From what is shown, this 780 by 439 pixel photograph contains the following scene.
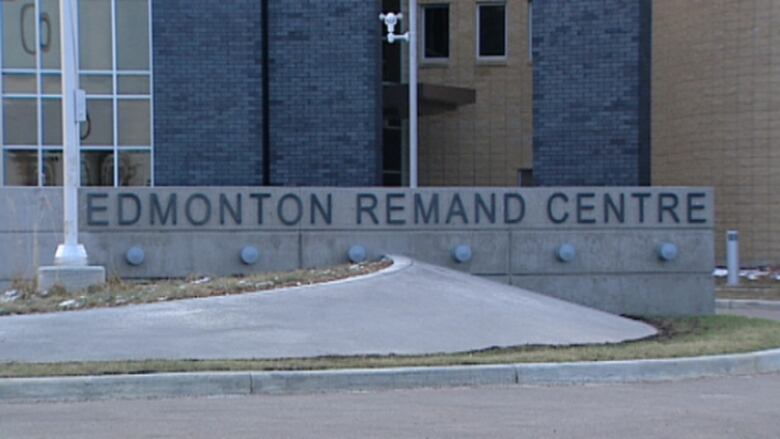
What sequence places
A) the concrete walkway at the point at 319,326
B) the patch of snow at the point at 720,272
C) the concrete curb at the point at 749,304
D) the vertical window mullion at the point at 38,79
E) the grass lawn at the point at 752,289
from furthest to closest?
the patch of snow at the point at 720,272 → the vertical window mullion at the point at 38,79 → the grass lawn at the point at 752,289 → the concrete curb at the point at 749,304 → the concrete walkway at the point at 319,326

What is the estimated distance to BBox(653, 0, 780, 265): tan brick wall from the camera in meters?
26.7

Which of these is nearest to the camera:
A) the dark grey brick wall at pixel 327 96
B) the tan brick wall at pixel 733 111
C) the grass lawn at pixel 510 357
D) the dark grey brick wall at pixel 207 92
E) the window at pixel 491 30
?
the grass lawn at pixel 510 357

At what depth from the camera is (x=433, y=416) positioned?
8.48 meters

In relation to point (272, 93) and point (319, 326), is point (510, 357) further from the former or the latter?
point (272, 93)

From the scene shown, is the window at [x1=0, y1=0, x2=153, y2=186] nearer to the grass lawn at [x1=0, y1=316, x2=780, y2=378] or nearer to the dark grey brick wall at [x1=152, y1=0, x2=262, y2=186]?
the dark grey brick wall at [x1=152, y1=0, x2=262, y2=186]

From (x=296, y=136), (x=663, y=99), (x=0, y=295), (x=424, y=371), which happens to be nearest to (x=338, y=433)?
(x=424, y=371)

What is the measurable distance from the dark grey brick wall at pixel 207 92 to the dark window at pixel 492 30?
10622 millimetres

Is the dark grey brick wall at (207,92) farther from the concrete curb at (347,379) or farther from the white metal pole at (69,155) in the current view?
the concrete curb at (347,379)

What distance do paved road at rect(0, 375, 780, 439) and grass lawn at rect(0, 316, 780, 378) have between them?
23.7 inches

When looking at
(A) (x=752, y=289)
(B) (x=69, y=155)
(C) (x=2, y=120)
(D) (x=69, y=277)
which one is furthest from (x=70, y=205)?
(A) (x=752, y=289)

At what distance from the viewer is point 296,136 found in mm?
21250

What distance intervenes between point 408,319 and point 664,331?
4.00 meters

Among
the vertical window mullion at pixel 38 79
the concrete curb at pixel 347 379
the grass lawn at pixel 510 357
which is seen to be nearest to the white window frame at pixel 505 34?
the vertical window mullion at pixel 38 79

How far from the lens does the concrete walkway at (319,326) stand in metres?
10.6
